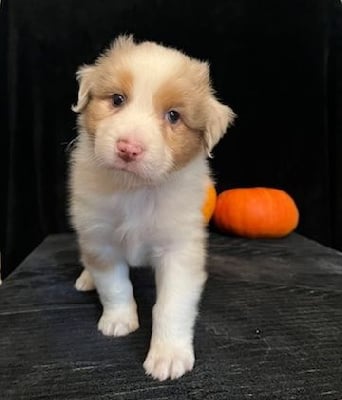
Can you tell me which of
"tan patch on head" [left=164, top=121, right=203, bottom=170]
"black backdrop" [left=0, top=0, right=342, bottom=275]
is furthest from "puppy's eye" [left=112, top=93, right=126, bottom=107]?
"black backdrop" [left=0, top=0, right=342, bottom=275]

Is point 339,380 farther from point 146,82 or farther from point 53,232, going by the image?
point 53,232

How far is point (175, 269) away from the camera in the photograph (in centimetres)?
115

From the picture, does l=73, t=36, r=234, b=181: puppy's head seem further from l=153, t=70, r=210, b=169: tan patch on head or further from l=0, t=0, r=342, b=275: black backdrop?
l=0, t=0, r=342, b=275: black backdrop

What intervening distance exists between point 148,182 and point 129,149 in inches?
4.9

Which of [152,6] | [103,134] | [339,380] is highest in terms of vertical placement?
[152,6]

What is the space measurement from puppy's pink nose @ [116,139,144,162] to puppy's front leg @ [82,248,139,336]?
0.34 m

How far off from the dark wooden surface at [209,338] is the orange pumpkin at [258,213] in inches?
13.7

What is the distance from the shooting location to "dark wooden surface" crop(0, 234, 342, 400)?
951mm

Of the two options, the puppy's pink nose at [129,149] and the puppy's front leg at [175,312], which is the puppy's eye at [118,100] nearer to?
the puppy's pink nose at [129,149]

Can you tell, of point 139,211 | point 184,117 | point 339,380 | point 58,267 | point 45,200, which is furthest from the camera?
point 45,200

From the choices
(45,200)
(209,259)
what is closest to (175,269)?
(209,259)

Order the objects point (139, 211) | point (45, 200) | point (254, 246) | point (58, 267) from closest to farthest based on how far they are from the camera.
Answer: point (139, 211), point (58, 267), point (254, 246), point (45, 200)

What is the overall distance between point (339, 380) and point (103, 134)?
659 mm

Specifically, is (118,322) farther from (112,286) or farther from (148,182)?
(148,182)
